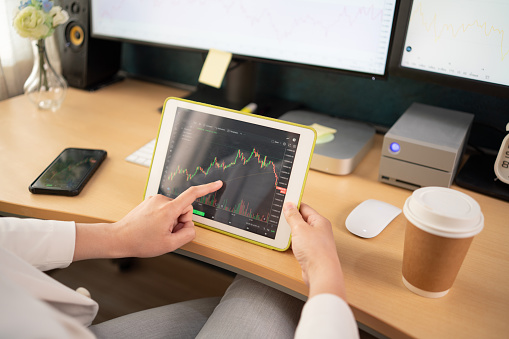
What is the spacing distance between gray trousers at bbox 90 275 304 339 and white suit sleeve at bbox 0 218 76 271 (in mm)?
142

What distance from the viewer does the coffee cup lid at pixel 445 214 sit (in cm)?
56

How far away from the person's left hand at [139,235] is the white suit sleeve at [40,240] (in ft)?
0.05

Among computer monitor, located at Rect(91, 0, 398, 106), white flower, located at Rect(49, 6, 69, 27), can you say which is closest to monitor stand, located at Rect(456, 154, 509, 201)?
computer monitor, located at Rect(91, 0, 398, 106)

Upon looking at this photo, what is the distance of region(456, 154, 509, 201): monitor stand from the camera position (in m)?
0.86

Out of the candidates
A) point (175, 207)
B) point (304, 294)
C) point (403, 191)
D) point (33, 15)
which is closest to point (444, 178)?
point (403, 191)

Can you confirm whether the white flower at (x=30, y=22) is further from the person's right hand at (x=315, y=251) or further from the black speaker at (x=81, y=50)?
the person's right hand at (x=315, y=251)


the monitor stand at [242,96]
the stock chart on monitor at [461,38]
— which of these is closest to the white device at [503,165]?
the stock chart on monitor at [461,38]

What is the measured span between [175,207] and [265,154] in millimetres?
175

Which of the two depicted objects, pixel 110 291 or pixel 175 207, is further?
pixel 110 291

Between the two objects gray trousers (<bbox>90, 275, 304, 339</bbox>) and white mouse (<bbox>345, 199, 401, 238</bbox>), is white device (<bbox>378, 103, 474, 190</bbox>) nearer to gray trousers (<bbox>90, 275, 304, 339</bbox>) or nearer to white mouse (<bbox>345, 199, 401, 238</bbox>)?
white mouse (<bbox>345, 199, 401, 238</bbox>)

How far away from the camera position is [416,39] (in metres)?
0.89

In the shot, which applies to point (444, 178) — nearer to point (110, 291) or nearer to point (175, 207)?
point (175, 207)

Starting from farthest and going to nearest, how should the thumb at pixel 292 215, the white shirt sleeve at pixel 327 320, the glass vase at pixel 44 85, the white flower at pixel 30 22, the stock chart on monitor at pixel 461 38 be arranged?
the glass vase at pixel 44 85
the white flower at pixel 30 22
the stock chart on monitor at pixel 461 38
the thumb at pixel 292 215
the white shirt sleeve at pixel 327 320

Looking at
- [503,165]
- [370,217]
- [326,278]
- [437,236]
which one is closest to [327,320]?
[326,278]
